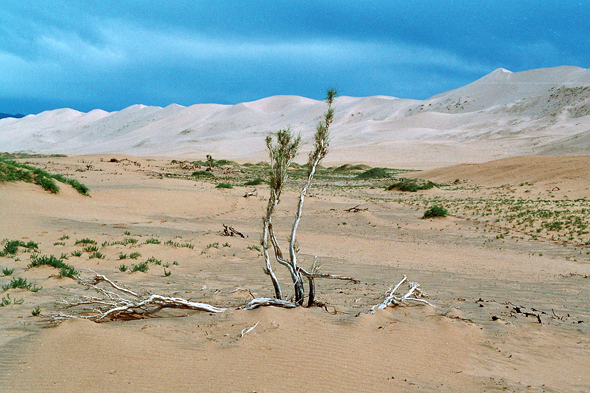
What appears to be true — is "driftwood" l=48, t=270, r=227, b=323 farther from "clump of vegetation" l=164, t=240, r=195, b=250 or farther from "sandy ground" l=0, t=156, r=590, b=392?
"clump of vegetation" l=164, t=240, r=195, b=250

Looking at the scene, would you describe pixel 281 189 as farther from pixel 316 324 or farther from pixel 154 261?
pixel 154 261

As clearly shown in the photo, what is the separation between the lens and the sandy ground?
379 centimetres

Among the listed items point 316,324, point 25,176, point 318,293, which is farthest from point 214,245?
point 25,176

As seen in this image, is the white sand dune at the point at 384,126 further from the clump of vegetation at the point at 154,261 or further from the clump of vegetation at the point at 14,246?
the clump of vegetation at the point at 14,246

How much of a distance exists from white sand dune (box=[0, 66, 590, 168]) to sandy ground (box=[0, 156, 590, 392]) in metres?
58.7

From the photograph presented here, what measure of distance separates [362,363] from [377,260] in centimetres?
666

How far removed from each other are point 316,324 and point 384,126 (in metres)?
111

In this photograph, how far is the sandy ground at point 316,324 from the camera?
379cm

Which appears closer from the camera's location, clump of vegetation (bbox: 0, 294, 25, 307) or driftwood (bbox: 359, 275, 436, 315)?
clump of vegetation (bbox: 0, 294, 25, 307)

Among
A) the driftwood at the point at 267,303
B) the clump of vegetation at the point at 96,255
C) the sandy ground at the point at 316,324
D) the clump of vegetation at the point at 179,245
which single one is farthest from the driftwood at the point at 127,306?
the clump of vegetation at the point at 179,245

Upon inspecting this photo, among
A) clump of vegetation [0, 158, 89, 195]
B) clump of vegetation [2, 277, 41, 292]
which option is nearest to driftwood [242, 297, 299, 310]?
clump of vegetation [2, 277, 41, 292]

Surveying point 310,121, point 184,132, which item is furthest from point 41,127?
point 310,121

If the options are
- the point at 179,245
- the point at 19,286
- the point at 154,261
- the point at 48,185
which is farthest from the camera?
the point at 48,185

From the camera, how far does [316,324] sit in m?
4.83
